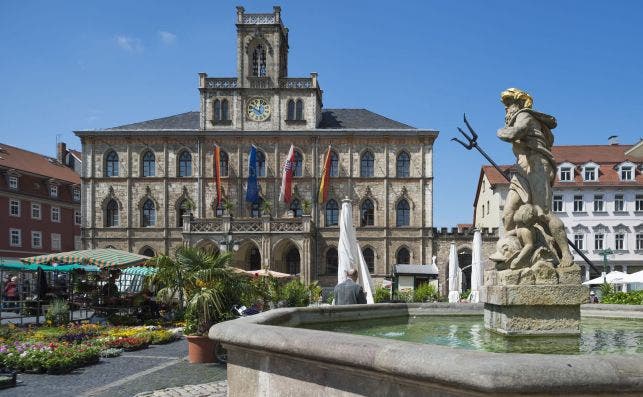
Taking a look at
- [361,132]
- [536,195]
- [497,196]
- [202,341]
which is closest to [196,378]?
[202,341]

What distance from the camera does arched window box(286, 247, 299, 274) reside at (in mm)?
43694

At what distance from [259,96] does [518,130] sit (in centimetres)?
4018

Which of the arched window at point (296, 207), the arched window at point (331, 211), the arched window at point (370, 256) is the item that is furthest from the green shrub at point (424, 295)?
the arched window at point (296, 207)

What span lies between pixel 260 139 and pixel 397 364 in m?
42.8

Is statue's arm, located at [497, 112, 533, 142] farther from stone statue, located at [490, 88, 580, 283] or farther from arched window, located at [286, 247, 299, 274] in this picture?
arched window, located at [286, 247, 299, 274]

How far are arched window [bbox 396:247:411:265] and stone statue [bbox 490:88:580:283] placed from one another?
37.8 meters

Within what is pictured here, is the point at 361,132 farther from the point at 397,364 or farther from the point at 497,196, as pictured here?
the point at 397,364

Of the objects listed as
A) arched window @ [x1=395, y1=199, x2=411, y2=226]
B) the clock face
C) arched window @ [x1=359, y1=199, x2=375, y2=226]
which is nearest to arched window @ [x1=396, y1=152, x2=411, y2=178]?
arched window @ [x1=395, y1=199, x2=411, y2=226]

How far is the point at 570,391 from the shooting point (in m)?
2.58

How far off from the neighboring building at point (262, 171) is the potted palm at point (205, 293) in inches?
1278

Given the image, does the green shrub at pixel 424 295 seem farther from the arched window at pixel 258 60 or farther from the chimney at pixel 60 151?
the chimney at pixel 60 151

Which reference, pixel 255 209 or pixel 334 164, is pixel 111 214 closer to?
pixel 255 209

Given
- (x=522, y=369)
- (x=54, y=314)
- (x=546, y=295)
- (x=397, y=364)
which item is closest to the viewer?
(x=522, y=369)

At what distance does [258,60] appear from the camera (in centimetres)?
4603
